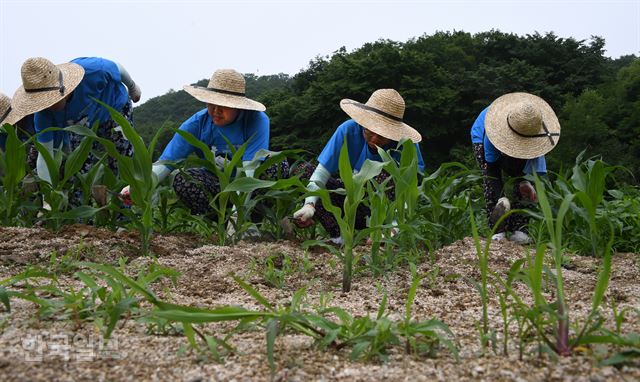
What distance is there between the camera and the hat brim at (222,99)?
331 centimetres

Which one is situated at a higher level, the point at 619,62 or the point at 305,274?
the point at 619,62

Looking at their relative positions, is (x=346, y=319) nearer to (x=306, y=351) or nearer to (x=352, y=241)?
(x=306, y=351)

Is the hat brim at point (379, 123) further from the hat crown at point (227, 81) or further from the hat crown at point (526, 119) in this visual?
the hat crown at point (227, 81)

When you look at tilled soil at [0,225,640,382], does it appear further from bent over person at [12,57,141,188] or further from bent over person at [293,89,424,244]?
bent over person at [12,57,141,188]

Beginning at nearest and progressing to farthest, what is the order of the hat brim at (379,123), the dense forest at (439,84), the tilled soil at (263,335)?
the tilled soil at (263,335) < the hat brim at (379,123) < the dense forest at (439,84)

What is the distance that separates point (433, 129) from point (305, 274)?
1689cm

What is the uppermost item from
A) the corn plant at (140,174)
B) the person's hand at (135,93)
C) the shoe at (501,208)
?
the person's hand at (135,93)

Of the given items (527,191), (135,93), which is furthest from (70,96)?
(527,191)

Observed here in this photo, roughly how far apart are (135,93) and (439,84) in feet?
55.7

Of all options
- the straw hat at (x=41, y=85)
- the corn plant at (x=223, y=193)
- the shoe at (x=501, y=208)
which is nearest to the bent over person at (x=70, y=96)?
the straw hat at (x=41, y=85)

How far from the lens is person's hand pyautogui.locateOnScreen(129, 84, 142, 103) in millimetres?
4134

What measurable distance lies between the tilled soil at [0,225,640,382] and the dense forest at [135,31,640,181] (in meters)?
14.0

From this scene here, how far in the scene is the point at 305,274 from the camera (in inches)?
81.1

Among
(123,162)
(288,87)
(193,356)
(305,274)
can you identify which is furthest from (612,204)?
(288,87)
